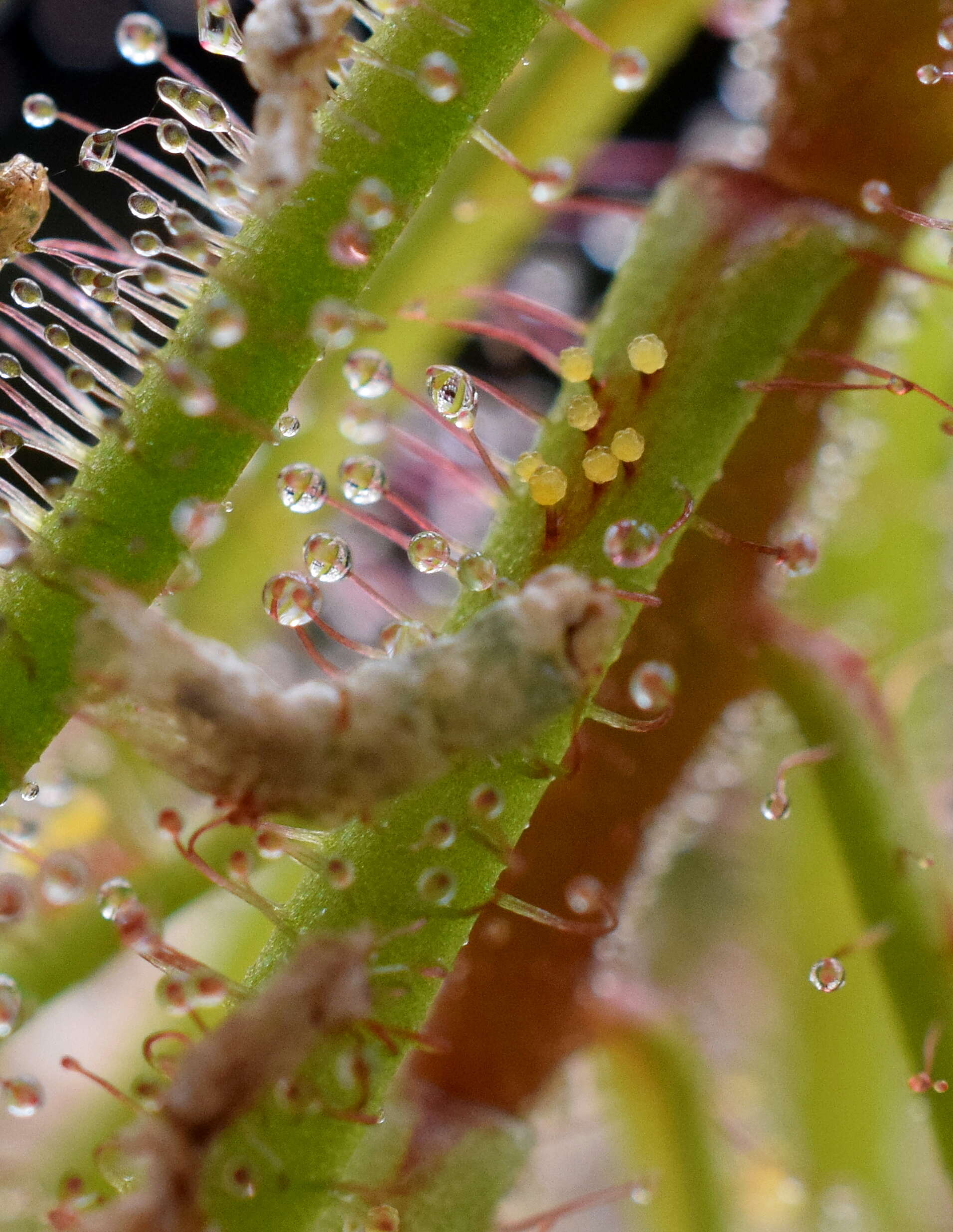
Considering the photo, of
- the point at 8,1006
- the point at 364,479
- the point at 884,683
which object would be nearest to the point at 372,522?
the point at 364,479

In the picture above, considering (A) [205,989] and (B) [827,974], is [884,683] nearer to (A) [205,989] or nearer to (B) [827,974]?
(B) [827,974]

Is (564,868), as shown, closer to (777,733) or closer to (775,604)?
(775,604)

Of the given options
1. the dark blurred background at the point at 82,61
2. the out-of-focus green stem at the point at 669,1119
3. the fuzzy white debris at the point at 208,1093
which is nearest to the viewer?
the fuzzy white debris at the point at 208,1093

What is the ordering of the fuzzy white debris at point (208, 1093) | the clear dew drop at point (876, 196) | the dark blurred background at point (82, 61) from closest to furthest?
1. the fuzzy white debris at point (208, 1093)
2. the clear dew drop at point (876, 196)
3. the dark blurred background at point (82, 61)

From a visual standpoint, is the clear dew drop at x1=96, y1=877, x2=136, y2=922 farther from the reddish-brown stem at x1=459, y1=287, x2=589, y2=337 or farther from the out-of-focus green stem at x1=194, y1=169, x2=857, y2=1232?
the reddish-brown stem at x1=459, y1=287, x2=589, y2=337

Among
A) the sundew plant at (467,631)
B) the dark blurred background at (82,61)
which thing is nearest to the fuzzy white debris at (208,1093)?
the sundew plant at (467,631)

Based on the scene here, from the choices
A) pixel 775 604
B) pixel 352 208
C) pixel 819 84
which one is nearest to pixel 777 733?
pixel 775 604

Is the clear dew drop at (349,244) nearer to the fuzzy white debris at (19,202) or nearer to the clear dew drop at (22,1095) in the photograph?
the fuzzy white debris at (19,202)
